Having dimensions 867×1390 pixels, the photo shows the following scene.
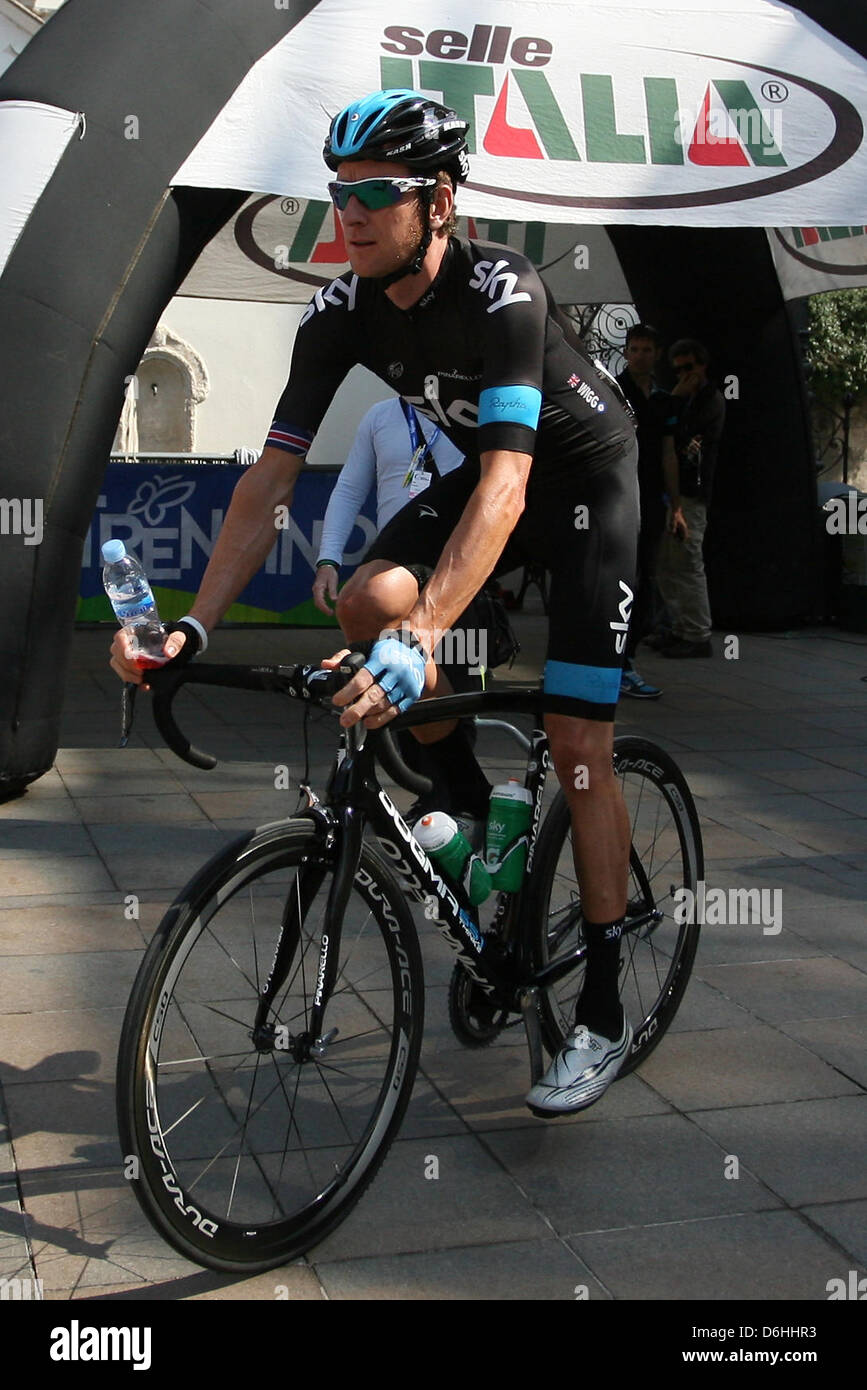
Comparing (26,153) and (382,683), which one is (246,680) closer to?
(382,683)

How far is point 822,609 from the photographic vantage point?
42.2ft

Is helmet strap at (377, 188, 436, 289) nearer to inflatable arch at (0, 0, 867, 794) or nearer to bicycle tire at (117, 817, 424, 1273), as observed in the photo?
bicycle tire at (117, 817, 424, 1273)

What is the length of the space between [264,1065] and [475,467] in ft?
4.58

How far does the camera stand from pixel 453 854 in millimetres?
3289

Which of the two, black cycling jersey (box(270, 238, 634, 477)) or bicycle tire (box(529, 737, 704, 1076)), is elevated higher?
black cycling jersey (box(270, 238, 634, 477))

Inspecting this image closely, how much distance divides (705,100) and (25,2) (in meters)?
24.4

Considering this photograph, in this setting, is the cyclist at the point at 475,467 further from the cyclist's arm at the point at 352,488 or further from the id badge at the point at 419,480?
the cyclist's arm at the point at 352,488

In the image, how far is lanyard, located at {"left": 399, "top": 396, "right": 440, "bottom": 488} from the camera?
6277mm

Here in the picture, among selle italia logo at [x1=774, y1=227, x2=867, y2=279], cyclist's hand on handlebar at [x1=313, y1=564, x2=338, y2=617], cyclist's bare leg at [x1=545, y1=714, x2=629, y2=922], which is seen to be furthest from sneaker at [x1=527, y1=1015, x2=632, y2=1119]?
selle italia logo at [x1=774, y1=227, x2=867, y2=279]

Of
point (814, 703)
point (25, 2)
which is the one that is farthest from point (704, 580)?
point (25, 2)

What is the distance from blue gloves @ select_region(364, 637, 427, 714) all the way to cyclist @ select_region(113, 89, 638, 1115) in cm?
10

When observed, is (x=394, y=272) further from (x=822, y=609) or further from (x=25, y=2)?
(x=25, y=2)

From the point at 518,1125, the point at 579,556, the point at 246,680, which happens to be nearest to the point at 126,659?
the point at 246,680

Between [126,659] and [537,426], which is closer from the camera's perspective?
[126,659]
